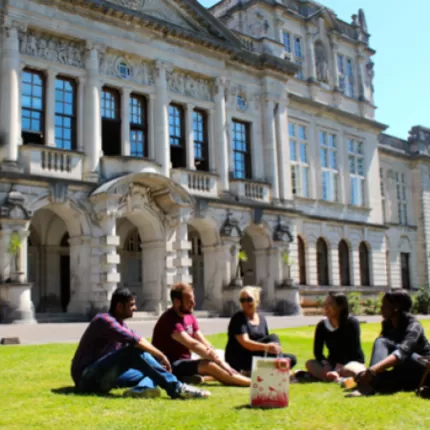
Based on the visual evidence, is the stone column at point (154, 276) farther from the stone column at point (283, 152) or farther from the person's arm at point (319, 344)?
the person's arm at point (319, 344)

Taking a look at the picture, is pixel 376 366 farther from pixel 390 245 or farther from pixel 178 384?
pixel 390 245

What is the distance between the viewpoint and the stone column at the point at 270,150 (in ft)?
102

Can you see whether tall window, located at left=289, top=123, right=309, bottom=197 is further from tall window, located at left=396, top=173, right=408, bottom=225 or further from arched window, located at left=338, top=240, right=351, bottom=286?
tall window, located at left=396, top=173, right=408, bottom=225

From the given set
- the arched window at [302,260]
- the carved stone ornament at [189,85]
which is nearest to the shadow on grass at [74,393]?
the carved stone ornament at [189,85]

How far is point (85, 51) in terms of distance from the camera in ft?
83.0

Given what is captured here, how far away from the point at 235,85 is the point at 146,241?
30.8 feet

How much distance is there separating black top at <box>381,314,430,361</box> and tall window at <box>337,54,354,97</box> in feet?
106

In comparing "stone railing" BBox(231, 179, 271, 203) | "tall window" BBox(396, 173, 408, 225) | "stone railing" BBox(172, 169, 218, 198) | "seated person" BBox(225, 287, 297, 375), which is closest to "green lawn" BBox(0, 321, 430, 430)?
"seated person" BBox(225, 287, 297, 375)

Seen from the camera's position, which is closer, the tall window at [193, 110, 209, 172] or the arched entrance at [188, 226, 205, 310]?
the tall window at [193, 110, 209, 172]

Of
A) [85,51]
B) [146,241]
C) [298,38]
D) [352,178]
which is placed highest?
[298,38]

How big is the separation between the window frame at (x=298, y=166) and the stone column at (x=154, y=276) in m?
10.8

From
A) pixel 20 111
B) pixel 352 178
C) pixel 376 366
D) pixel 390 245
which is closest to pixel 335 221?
pixel 352 178

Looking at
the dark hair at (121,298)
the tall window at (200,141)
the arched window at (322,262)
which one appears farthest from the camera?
the arched window at (322,262)

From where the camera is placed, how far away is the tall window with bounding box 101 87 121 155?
2608 centimetres
